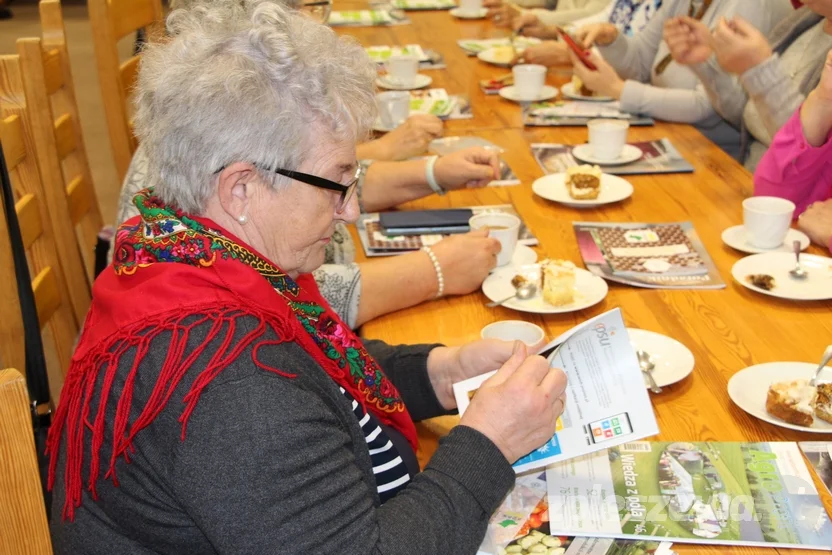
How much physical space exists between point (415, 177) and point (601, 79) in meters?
0.87

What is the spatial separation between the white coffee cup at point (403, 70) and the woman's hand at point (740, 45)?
1.00 metres

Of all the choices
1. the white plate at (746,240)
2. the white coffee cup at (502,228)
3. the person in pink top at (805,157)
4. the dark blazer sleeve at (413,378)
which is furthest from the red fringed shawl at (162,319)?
the person in pink top at (805,157)

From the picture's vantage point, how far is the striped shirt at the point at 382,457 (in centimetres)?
117

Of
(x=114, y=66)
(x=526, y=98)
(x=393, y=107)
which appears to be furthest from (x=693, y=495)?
(x=114, y=66)

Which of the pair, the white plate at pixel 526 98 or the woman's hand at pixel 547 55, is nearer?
the white plate at pixel 526 98

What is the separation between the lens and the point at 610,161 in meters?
2.25

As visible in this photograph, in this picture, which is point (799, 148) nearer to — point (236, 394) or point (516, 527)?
point (516, 527)

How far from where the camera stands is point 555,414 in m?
1.16

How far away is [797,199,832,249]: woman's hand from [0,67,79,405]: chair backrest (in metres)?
1.54

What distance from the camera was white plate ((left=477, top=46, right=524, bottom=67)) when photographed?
313 centimetres

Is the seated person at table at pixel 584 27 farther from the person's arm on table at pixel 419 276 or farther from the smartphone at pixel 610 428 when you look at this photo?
the smartphone at pixel 610 428

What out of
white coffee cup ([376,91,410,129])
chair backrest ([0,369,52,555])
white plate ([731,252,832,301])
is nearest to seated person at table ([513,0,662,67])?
white coffee cup ([376,91,410,129])

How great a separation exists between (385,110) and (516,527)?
5.40 ft

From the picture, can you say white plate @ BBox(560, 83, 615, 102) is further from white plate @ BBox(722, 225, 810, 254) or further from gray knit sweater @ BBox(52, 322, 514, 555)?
gray knit sweater @ BBox(52, 322, 514, 555)
